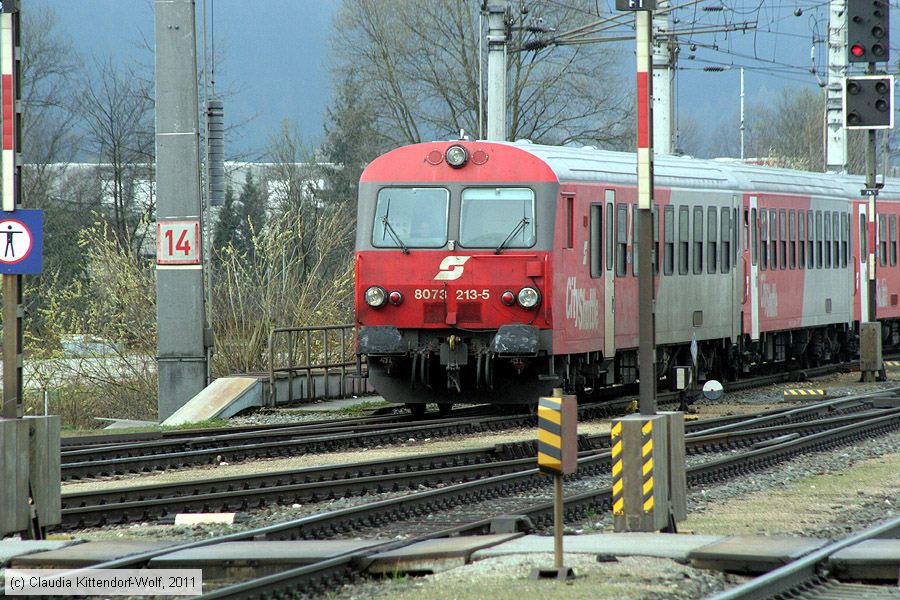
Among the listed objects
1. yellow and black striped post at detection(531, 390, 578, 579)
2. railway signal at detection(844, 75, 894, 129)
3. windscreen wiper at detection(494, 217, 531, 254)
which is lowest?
yellow and black striped post at detection(531, 390, 578, 579)

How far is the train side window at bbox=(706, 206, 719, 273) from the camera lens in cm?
2336

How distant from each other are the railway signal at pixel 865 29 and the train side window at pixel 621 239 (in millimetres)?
6043

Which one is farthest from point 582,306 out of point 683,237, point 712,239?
point 712,239

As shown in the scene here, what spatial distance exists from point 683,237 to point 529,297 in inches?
201

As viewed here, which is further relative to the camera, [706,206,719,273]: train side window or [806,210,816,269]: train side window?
[806,210,816,269]: train side window

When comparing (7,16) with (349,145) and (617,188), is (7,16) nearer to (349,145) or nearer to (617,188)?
(617,188)

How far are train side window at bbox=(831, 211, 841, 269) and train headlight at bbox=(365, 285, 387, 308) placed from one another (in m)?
13.6

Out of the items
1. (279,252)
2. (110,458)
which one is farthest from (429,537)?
(279,252)

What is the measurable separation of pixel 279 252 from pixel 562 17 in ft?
84.5

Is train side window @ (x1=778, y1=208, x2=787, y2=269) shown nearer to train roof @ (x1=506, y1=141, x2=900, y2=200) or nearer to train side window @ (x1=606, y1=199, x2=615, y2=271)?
train roof @ (x1=506, y1=141, x2=900, y2=200)

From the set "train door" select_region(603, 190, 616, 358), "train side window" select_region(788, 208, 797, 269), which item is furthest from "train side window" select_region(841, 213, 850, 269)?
"train door" select_region(603, 190, 616, 358)

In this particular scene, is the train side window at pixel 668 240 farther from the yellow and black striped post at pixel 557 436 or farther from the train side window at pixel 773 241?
the yellow and black striped post at pixel 557 436

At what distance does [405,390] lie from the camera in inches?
752

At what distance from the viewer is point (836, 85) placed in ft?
116
